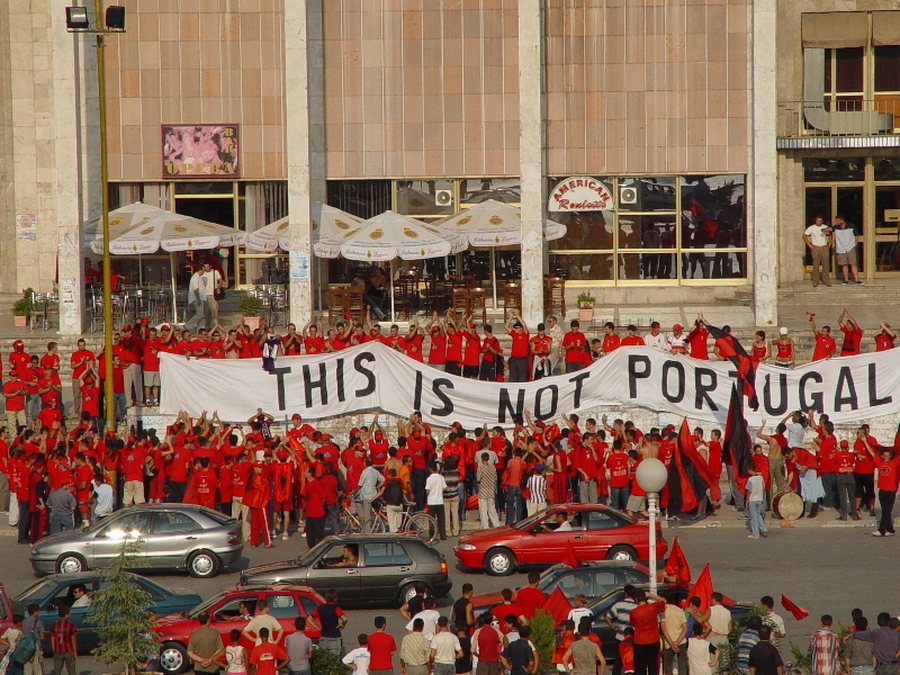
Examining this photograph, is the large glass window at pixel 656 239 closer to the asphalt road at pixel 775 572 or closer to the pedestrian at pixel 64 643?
the asphalt road at pixel 775 572

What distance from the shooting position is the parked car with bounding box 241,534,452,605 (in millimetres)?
21281

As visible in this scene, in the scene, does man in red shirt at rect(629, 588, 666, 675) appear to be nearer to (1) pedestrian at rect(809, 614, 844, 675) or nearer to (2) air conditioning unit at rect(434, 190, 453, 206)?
(1) pedestrian at rect(809, 614, 844, 675)

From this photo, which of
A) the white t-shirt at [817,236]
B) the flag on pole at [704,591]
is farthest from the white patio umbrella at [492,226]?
the flag on pole at [704,591]

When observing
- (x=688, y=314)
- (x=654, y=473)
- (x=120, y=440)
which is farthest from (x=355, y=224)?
(x=654, y=473)

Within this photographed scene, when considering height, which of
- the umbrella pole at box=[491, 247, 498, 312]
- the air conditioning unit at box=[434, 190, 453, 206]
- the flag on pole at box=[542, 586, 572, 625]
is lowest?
the flag on pole at box=[542, 586, 572, 625]

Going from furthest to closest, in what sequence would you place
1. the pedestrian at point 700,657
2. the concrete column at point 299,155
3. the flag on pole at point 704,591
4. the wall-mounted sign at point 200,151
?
the wall-mounted sign at point 200,151 → the concrete column at point 299,155 → the flag on pole at point 704,591 → the pedestrian at point 700,657

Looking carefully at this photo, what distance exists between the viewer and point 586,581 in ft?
64.6

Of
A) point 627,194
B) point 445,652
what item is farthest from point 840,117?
point 445,652

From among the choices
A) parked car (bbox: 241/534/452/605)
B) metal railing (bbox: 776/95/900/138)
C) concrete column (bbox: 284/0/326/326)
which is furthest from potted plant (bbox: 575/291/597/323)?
parked car (bbox: 241/534/452/605)

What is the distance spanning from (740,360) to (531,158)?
37.0 ft

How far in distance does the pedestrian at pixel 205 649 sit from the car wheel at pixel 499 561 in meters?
6.33

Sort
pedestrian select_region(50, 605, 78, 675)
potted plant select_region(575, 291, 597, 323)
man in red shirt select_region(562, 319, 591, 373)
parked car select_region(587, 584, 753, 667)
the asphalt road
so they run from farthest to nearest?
potted plant select_region(575, 291, 597, 323) < man in red shirt select_region(562, 319, 591, 373) < the asphalt road < parked car select_region(587, 584, 753, 667) < pedestrian select_region(50, 605, 78, 675)

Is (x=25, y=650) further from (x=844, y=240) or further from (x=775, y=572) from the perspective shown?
(x=844, y=240)

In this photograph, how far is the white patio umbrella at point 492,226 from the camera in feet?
119
